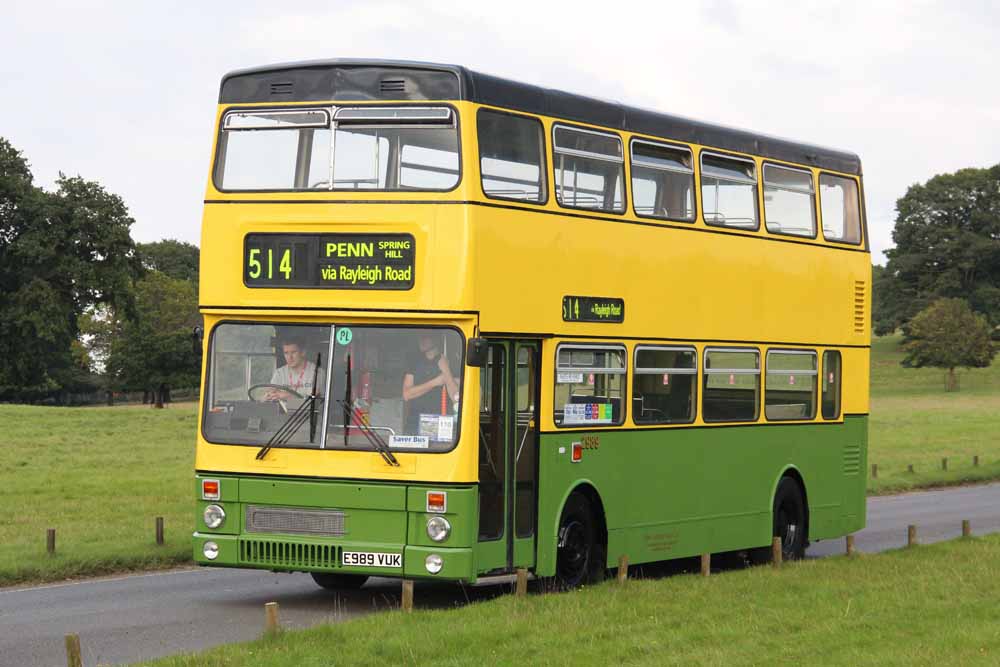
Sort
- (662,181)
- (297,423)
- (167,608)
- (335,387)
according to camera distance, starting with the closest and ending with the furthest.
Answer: (335,387) → (297,423) → (167,608) → (662,181)

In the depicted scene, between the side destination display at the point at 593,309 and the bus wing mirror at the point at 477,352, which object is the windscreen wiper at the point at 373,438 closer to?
the bus wing mirror at the point at 477,352

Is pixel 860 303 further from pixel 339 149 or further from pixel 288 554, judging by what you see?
pixel 288 554

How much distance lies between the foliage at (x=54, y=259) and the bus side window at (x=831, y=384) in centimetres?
5707

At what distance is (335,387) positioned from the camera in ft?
46.4

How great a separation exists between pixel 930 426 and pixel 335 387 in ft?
168

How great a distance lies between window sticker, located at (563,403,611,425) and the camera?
15.5 metres

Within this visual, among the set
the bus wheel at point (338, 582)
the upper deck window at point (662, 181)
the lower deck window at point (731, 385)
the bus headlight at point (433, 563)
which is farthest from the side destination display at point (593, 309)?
the bus wheel at point (338, 582)

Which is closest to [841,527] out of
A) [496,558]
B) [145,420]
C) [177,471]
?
[496,558]

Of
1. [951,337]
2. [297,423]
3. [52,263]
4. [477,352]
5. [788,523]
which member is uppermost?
[52,263]

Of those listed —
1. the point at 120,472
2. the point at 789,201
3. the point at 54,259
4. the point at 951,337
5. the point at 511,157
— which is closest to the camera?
the point at 511,157

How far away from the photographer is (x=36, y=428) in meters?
49.8

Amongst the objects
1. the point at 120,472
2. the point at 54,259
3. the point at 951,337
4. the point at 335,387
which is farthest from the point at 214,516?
the point at 951,337

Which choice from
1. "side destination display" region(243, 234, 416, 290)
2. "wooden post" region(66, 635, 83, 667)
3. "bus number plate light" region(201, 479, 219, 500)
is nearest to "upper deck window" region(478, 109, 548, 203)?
"side destination display" region(243, 234, 416, 290)

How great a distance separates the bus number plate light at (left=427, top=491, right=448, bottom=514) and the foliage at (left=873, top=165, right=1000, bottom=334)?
4400 inches
